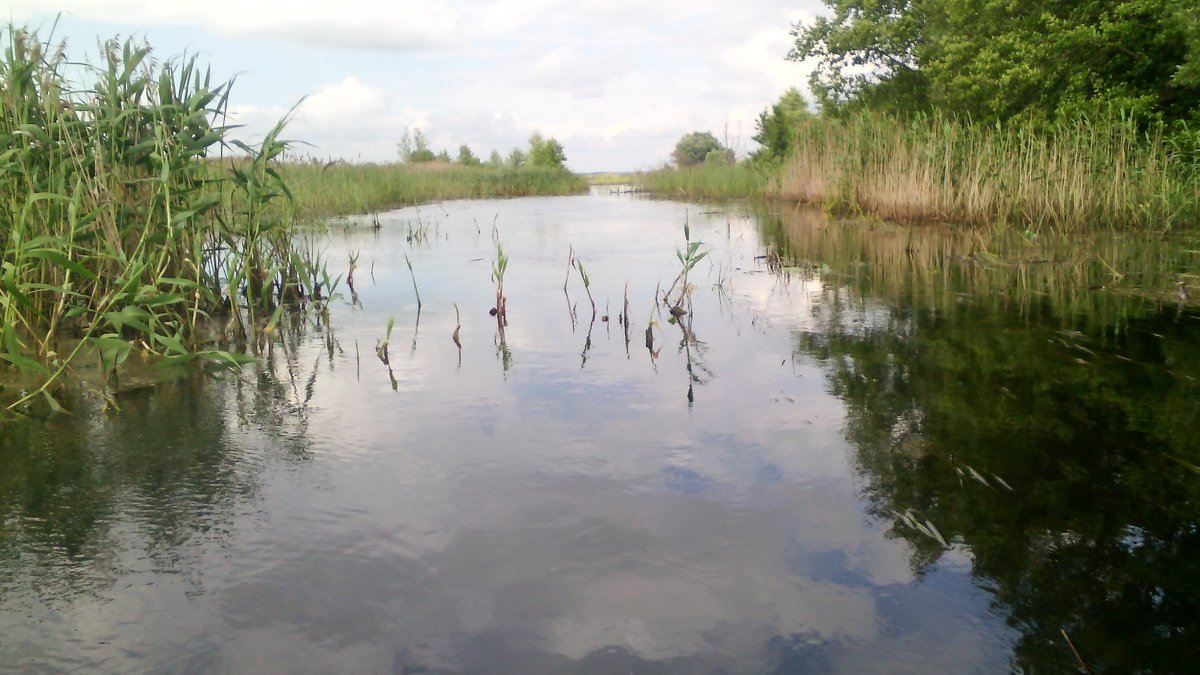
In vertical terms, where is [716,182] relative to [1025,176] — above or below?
above

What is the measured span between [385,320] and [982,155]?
25.6ft

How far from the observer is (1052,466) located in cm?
314

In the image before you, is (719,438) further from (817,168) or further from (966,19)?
(966,19)

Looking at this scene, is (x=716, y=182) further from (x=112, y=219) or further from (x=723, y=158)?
(x=112, y=219)

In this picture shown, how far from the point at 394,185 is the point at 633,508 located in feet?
64.4

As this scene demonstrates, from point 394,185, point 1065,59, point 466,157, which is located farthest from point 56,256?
point 466,157

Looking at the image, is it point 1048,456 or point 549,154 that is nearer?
point 1048,456

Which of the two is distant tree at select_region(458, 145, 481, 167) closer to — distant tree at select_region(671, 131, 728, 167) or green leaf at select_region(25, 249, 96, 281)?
distant tree at select_region(671, 131, 728, 167)

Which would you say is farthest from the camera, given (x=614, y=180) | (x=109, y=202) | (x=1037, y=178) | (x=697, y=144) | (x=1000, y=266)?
(x=697, y=144)

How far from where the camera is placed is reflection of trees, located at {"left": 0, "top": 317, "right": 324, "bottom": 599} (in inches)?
103

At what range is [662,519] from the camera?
280 centimetres

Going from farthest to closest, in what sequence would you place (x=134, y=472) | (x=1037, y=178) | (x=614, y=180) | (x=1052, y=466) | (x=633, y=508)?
(x=614, y=180), (x=1037, y=178), (x=134, y=472), (x=1052, y=466), (x=633, y=508)

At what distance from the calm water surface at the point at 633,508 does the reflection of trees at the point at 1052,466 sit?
14 millimetres

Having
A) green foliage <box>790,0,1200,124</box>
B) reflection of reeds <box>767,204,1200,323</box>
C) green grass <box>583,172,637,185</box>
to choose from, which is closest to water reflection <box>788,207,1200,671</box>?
reflection of reeds <box>767,204,1200,323</box>
